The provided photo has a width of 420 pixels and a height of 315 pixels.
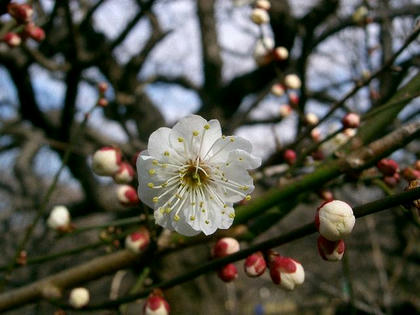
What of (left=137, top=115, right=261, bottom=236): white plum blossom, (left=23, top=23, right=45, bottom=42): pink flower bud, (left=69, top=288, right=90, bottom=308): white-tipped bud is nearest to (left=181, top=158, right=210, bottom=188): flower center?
(left=137, top=115, right=261, bottom=236): white plum blossom

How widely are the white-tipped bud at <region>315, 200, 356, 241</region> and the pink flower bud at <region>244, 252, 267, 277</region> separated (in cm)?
→ 23

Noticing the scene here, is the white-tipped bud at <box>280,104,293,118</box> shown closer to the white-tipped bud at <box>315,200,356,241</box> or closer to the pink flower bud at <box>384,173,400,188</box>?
the pink flower bud at <box>384,173,400,188</box>

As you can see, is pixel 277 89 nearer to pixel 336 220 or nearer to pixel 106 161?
pixel 106 161

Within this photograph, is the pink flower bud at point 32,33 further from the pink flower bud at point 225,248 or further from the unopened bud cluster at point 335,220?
the unopened bud cluster at point 335,220

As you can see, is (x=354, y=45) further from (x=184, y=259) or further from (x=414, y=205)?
(x=414, y=205)

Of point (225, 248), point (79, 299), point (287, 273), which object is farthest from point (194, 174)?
point (79, 299)

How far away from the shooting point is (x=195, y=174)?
0.88m

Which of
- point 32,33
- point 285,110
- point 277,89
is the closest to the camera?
point 32,33

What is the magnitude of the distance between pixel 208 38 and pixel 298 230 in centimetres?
388

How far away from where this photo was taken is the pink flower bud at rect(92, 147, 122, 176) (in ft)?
3.11

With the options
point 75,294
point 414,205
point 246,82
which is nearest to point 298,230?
point 414,205

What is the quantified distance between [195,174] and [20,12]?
0.69 meters

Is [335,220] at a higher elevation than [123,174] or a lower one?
higher

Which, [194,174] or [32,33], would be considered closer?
[194,174]
